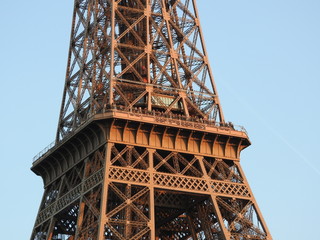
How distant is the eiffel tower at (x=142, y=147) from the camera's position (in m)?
49.1

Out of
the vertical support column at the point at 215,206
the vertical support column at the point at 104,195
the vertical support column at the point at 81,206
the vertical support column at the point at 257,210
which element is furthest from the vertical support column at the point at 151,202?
the vertical support column at the point at 257,210

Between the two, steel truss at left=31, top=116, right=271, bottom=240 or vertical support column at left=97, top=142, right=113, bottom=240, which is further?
steel truss at left=31, top=116, right=271, bottom=240

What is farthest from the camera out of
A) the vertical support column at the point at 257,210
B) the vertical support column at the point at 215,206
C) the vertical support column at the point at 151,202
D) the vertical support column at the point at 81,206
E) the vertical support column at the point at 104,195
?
the vertical support column at the point at 257,210

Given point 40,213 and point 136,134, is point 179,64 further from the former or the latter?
point 40,213

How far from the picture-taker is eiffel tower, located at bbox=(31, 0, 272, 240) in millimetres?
49062

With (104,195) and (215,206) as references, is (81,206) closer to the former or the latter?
(104,195)

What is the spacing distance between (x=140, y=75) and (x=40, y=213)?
41.6 ft

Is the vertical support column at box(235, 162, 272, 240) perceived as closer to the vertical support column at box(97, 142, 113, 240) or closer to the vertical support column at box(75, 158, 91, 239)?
the vertical support column at box(97, 142, 113, 240)

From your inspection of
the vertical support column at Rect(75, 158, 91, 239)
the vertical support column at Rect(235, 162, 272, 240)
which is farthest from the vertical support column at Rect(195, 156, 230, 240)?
the vertical support column at Rect(75, 158, 91, 239)

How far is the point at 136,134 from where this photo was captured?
1996 inches

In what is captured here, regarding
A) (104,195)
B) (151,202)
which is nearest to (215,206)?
(151,202)

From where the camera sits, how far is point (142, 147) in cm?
5075

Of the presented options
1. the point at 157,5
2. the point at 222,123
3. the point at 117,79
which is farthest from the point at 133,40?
the point at 222,123

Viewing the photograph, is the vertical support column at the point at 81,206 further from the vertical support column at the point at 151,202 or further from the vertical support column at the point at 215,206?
the vertical support column at the point at 215,206
